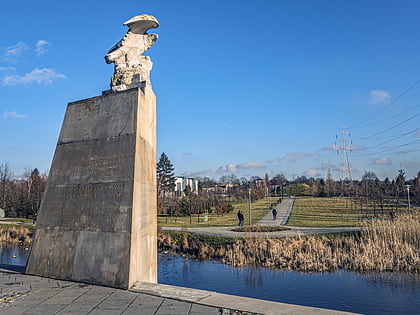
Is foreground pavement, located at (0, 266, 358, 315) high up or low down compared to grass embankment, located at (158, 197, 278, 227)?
up

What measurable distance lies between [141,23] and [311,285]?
9.83 meters

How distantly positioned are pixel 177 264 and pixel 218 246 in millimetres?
2716

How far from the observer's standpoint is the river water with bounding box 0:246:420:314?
29.3 ft

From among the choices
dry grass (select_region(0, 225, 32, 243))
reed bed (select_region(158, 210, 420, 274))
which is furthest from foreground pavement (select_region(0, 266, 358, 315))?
dry grass (select_region(0, 225, 32, 243))

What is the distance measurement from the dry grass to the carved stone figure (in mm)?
17144

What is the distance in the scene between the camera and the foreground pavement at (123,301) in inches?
159

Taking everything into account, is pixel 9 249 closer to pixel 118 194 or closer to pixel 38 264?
pixel 38 264

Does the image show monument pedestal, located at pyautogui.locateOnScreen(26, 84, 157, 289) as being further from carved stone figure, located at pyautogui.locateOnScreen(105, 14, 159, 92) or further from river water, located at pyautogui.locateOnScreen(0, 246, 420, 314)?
river water, located at pyautogui.locateOnScreen(0, 246, 420, 314)

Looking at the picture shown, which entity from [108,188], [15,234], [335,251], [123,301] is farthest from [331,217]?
[123,301]

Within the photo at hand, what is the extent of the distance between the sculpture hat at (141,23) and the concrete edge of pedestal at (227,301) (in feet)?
18.3

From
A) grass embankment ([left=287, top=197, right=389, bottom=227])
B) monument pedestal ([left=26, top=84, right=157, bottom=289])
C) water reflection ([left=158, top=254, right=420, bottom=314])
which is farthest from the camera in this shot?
grass embankment ([left=287, top=197, right=389, bottom=227])

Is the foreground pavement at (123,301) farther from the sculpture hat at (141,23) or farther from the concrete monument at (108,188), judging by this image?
the sculpture hat at (141,23)

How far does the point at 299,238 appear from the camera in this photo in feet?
51.5

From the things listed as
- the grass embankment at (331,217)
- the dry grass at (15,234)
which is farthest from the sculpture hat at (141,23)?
the grass embankment at (331,217)
